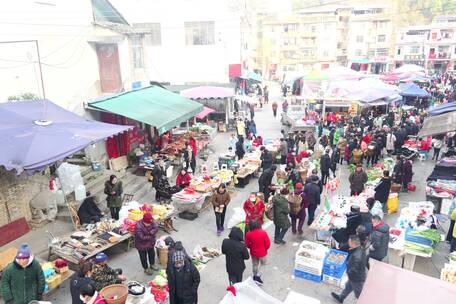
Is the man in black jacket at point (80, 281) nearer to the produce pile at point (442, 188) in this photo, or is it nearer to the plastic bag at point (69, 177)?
the plastic bag at point (69, 177)

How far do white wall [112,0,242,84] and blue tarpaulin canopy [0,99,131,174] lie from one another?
1855 cm

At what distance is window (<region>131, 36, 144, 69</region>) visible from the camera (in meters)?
18.8

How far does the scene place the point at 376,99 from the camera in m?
20.1

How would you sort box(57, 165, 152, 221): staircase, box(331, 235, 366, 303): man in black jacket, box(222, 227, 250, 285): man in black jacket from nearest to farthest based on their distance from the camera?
box(331, 235, 366, 303): man in black jacket
box(222, 227, 250, 285): man in black jacket
box(57, 165, 152, 221): staircase

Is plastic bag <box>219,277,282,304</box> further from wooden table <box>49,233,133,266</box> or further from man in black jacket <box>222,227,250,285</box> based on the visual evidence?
wooden table <box>49,233,133,266</box>

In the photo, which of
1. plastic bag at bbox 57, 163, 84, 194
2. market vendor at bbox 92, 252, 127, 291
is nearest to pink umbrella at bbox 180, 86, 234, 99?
plastic bag at bbox 57, 163, 84, 194

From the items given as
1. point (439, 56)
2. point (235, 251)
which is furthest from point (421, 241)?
point (439, 56)

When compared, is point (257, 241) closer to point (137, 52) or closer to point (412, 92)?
point (137, 52)

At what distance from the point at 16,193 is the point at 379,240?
9.52m

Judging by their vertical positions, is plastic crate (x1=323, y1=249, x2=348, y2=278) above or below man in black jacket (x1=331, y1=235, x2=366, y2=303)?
below

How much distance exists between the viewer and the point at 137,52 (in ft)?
63.5

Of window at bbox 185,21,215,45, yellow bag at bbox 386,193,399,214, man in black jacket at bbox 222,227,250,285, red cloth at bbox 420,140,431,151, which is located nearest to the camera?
man in black jacket at bbox 222,227,250,285

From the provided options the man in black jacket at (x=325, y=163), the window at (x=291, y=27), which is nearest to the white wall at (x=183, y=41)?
the man in black jacket at (x=325, y=163)

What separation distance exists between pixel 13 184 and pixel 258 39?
6481 centimetres
